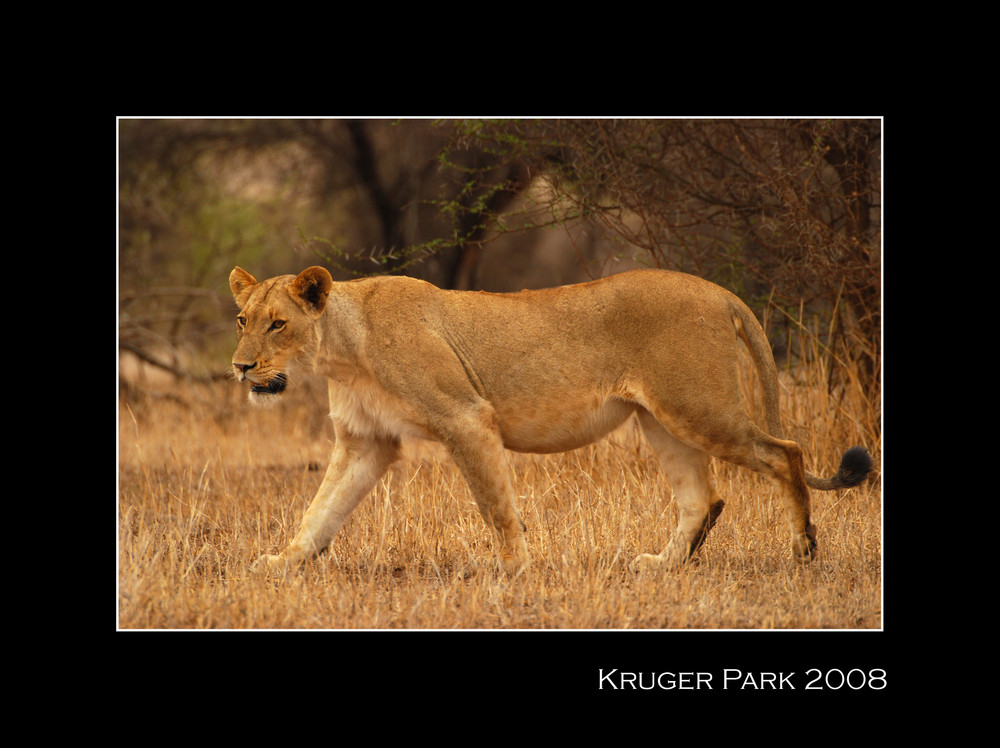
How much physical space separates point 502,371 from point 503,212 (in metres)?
4.84

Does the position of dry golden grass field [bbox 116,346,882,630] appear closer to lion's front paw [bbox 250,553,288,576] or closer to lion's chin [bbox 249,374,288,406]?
lion's front paw [bbox 250,553,288,576]

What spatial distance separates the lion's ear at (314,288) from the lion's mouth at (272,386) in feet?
1.10

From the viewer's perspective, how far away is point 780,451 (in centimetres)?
496

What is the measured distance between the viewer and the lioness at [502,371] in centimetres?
471

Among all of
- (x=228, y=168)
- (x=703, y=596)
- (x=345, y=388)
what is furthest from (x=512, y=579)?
(x=228, y=168)

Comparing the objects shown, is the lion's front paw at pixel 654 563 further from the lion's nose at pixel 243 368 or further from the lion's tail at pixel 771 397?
the lion's nose at pixel 243 368

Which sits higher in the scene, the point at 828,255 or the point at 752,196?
the point at 752,196

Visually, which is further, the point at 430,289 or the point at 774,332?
the point at 774,332

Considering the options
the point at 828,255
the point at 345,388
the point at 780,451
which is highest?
the point at 828,255

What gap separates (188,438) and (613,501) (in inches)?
183

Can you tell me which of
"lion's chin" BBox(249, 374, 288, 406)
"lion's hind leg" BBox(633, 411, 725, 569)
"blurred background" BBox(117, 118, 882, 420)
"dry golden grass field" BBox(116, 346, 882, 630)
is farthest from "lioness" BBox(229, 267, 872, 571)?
"blurred background" BBox(117, 118, 882, 420)

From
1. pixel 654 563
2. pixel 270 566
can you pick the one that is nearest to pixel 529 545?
pixel 654 563

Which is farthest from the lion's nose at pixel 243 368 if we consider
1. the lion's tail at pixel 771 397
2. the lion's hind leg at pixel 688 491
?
the lion's tail at pixel 771 397
